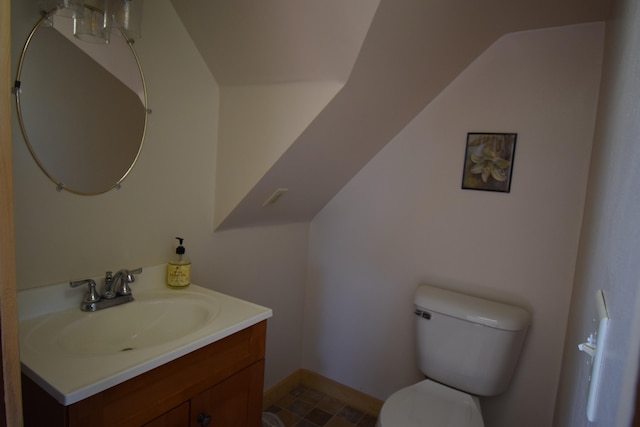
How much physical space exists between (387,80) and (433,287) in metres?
1.01

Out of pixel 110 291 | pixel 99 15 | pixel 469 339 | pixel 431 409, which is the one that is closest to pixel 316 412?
pixel 431 409

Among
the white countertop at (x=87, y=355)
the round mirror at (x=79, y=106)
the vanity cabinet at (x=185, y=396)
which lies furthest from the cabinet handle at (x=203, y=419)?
the round mirror at (x=79, y=106)

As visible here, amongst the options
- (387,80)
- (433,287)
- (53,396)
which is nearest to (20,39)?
(53,396)

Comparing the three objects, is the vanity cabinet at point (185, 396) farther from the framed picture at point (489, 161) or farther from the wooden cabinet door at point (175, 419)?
the framed picture at point (489, 161)

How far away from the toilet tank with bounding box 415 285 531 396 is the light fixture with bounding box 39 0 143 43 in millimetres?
1585

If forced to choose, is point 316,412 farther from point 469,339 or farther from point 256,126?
point 256,126

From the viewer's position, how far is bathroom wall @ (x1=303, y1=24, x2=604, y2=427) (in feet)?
5.10

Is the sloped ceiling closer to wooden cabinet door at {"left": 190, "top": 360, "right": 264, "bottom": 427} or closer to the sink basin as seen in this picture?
the sink basin

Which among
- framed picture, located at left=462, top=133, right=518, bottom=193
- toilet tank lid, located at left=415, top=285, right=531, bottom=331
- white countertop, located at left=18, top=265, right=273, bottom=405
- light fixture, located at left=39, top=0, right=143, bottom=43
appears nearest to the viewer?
white countertop, located at left=18, top=265, right=273, bottom=405

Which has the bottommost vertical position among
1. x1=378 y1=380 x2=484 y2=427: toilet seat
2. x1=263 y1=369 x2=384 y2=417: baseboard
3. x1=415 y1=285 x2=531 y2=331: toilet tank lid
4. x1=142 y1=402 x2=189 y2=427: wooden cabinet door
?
x1=263 y1=369 x2=384 y2=417: baseboard

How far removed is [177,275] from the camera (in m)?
1.42

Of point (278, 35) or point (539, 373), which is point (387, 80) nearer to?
point (278, 35)

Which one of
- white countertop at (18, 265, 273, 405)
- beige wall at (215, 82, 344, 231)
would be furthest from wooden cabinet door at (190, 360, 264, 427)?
beige wall at (215, 82, 344, 231)

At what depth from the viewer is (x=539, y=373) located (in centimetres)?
165
